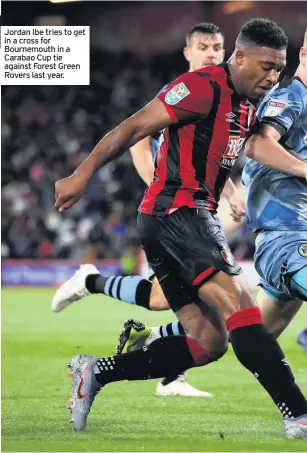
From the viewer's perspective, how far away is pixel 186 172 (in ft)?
16.7

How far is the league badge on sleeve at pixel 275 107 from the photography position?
541 centimetres

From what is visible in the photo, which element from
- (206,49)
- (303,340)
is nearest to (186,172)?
(206,49)

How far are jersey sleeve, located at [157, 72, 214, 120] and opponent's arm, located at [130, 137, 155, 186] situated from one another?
2.47 meters

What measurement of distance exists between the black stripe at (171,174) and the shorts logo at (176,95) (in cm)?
23

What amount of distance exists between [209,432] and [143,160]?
278 centimetres

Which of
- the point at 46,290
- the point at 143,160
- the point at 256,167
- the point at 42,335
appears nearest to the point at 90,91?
the point at 46,290

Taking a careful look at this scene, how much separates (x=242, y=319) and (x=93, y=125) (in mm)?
18244

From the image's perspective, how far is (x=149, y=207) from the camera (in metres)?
5.14

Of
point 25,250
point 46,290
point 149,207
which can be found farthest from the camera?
point 25,250

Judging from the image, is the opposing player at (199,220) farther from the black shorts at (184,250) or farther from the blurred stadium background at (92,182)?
the blurred stadium background at (92,182)

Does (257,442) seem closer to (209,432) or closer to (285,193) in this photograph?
(209,432)

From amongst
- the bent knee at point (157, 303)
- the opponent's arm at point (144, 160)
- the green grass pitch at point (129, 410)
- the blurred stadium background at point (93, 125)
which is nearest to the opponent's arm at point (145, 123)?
the green grass pitch at point (129, 410)

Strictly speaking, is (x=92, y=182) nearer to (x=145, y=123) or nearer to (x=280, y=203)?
(x=280, y=203)

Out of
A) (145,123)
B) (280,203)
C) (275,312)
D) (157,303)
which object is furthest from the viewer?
(157,303)
